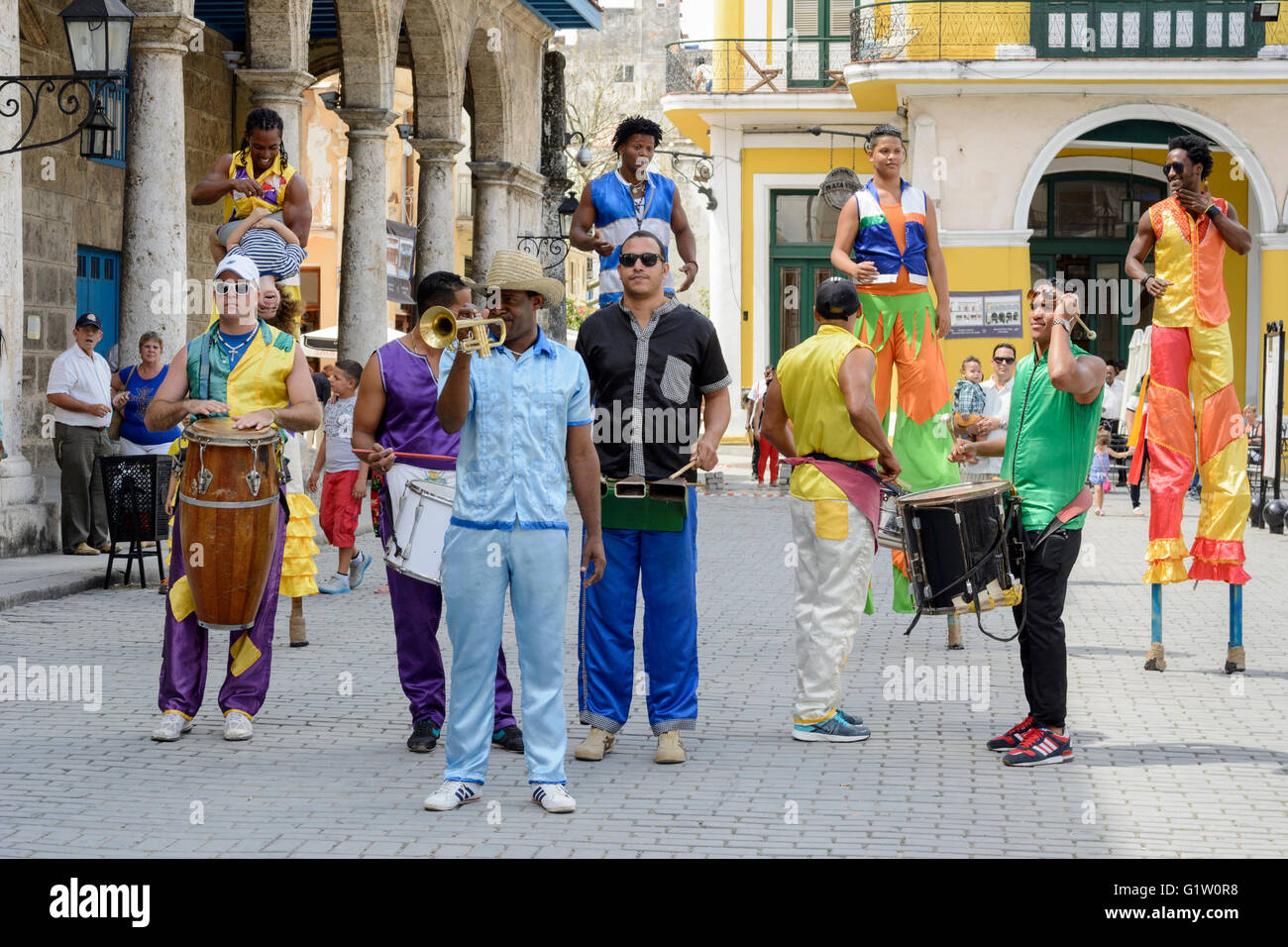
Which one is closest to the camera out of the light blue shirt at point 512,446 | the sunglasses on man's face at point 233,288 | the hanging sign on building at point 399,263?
the light blue shirt at point 512,446

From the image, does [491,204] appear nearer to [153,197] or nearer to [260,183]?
[153,197]

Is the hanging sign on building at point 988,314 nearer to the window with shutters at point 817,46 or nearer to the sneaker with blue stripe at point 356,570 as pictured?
the window with shutters at point 817,46

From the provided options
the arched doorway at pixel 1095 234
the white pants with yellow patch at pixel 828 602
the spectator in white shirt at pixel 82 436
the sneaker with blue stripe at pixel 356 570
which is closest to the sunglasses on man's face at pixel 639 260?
the white pants with yellow patch at pixel 828 602

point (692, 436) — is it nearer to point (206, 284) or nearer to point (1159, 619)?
point (1159, 619)

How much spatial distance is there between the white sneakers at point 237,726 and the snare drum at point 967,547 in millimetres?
2834

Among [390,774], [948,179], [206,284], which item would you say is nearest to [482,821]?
[390,774]

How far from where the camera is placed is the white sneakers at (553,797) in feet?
20.0

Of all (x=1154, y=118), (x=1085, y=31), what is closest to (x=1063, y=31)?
(x=1085, y=31)

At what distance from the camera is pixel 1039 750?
704cm

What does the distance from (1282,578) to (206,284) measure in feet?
47.8

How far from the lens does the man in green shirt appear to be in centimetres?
713

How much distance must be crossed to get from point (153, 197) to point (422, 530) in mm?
8538

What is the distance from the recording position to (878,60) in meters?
29.0

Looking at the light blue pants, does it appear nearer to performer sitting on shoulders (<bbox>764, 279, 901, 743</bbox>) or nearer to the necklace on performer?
performer sitting on shoulders (<bbox>764, 279, 901, 743</bbox>)
